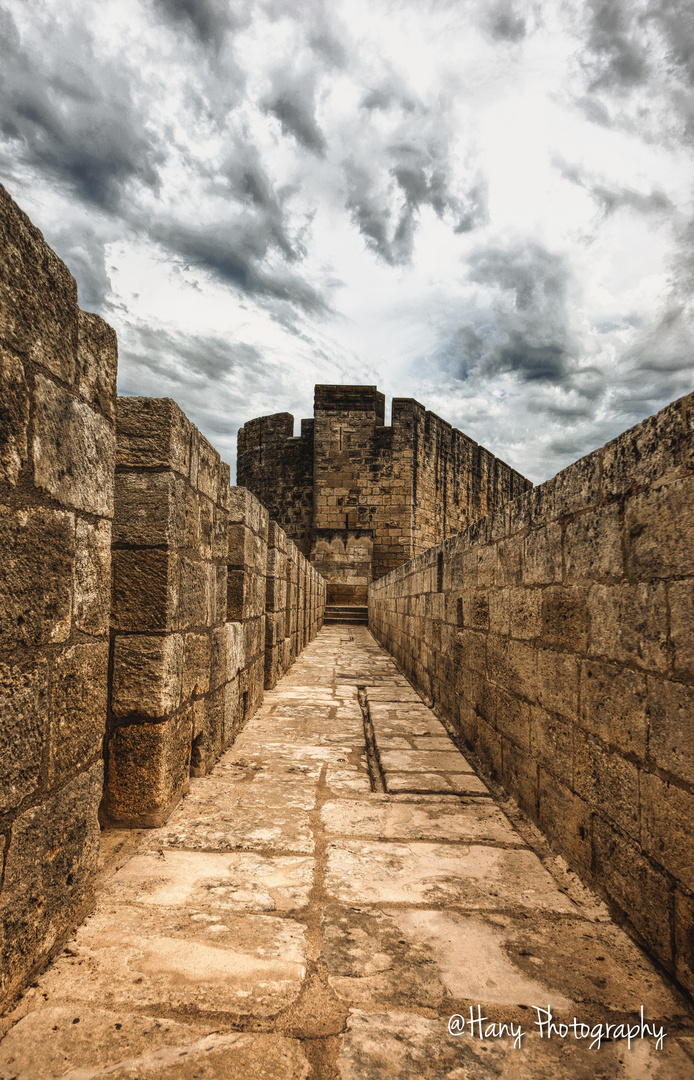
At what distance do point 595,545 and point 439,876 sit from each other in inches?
52.1

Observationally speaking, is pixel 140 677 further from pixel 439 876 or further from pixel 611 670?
pixel 611 670

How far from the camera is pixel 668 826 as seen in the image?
56.2 inches

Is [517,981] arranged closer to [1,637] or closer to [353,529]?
[1,637]

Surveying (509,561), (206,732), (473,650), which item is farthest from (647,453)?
(206,732)

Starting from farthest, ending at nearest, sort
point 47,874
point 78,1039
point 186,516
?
point 186,516
point 47,874
point 78,1039

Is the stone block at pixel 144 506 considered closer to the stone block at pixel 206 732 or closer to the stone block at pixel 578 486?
the stone block at pixel 206 732

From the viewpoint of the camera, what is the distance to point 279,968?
1.38 meters

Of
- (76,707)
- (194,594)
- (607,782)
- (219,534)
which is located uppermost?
(219,534)

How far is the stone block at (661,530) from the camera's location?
4.65 ft

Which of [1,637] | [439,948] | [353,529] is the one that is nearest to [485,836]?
[439,948]

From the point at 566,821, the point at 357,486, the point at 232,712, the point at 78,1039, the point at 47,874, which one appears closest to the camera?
the point at 78,1039

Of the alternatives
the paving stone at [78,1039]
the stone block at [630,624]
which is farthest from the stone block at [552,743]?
the paving stone at [78,1039]

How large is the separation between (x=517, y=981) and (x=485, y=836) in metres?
0.88

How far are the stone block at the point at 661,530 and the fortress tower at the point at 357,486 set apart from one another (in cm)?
1557
